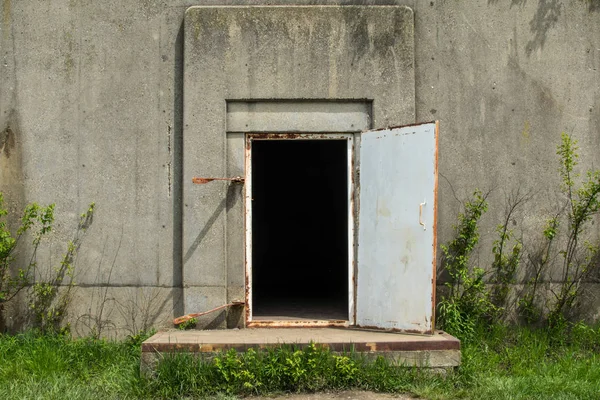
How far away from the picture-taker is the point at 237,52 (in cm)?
687

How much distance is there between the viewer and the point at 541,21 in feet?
23.1

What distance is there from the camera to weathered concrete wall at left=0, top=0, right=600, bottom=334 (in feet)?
22.8

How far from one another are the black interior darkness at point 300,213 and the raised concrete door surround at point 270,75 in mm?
4088

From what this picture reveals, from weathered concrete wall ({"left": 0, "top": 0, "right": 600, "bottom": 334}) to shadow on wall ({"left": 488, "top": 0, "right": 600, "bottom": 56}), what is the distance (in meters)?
0.01

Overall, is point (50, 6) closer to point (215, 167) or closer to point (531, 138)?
point (215, 167)

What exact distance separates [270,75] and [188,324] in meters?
2.56

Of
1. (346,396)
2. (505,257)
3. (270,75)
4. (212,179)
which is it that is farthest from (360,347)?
(270,75)

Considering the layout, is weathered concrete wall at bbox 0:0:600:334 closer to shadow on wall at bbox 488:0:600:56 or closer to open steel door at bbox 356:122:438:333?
shadow on wall at bbox 488:0:600:56

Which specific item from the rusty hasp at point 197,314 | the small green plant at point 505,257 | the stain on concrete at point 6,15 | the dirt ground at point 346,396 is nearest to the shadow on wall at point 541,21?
the small green plant at point 505,257

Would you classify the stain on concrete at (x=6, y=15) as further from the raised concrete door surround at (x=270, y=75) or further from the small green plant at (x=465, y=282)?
the small green plant at (x=465, y=282)

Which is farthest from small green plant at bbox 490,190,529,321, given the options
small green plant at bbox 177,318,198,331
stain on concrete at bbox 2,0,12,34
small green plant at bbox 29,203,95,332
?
stain on concrete at bbox 2,0,12,34

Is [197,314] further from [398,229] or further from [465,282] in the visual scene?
[465,282]

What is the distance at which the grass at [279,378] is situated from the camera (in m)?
5.63

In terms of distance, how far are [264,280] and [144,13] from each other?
18.1 feet
